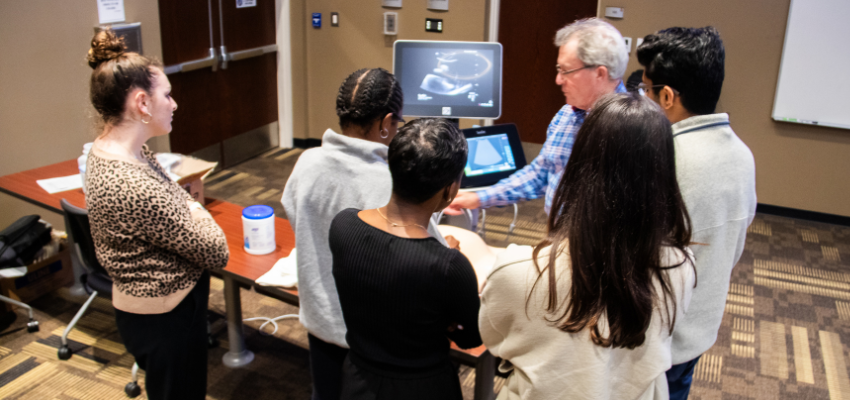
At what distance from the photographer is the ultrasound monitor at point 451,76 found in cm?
304

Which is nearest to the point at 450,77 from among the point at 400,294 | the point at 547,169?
the point at 547,169

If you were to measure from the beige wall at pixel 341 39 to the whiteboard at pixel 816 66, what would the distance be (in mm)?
2400

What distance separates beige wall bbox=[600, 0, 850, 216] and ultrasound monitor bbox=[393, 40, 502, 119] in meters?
2.34

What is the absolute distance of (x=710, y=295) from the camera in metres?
1.41

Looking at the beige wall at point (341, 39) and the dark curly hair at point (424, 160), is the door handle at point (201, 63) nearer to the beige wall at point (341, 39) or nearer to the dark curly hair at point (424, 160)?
the beige wall at point (341, 39)

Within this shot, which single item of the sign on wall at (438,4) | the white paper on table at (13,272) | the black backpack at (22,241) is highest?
the sign on wall at (438,4)

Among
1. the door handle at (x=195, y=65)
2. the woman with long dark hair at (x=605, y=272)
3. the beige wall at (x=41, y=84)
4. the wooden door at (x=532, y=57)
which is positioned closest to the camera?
the woman with long dark hair at (x=605, y=272)

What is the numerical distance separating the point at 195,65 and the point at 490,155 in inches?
122

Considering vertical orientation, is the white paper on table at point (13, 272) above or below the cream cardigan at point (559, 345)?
below

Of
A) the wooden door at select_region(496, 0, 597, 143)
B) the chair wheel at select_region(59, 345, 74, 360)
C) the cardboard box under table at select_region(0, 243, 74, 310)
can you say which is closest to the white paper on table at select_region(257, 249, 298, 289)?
the chair wheel at select_region(59, 345, 74, 360)

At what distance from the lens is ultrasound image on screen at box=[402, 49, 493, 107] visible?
3.04 metres

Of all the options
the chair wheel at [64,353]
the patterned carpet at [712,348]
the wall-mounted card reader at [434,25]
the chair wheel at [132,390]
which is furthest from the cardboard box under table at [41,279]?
the wall-mounted card reader at [434,25]

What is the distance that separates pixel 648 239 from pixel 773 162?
14.6 ft

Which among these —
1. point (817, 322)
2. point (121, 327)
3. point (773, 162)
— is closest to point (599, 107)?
point (121, 327)
